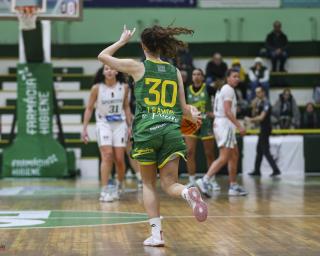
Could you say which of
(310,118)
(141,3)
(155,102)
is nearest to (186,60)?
(141,3)

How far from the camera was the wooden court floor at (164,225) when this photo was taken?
20.7 feet

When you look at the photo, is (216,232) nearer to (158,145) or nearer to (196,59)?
(158,145)

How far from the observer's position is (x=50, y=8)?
16.4 m

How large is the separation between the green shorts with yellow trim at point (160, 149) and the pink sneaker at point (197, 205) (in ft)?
1.28

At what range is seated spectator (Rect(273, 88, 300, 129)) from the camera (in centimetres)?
2080

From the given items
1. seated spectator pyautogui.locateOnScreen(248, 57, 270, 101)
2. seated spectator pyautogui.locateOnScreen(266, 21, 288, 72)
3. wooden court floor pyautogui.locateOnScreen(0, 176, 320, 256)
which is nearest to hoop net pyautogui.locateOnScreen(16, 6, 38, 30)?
wooden court floor pyautogui.locateOnScreen(0, 176, 320, 256)

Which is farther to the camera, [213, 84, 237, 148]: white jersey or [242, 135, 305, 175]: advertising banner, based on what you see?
[242, 135, 305, 175]: advertising banner

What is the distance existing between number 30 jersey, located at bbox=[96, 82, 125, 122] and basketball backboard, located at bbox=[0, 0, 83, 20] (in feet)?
16.5

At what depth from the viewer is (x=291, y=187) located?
559 inches

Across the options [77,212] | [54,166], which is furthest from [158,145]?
[54,166]

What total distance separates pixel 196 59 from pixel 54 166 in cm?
768

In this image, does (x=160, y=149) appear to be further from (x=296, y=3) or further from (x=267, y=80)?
(x=296, y=3)

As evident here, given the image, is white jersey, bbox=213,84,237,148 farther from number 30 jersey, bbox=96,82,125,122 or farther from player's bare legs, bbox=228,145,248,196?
number 30 jersey, bbox=96,82,125,122

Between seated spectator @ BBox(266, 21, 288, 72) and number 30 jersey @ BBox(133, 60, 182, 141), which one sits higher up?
seated spectator @ BBox(266, 21, 288, 72)
